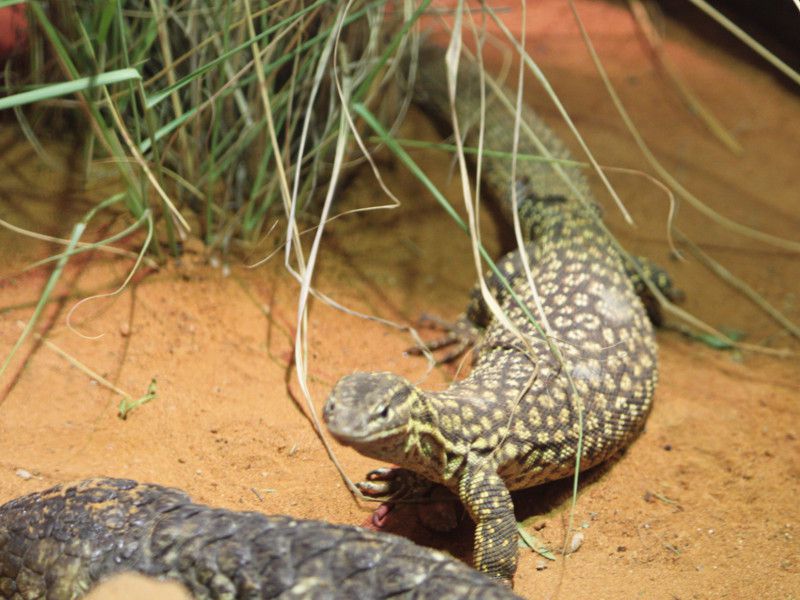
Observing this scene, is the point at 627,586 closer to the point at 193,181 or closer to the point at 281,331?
the point at 281,331

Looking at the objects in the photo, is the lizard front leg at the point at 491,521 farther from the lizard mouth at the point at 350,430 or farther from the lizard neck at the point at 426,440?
the lizard mouth at the point at 350,430

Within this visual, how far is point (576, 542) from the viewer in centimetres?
337

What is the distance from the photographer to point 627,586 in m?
3.11

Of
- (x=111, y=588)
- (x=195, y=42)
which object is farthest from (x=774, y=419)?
(x=195, y=42)

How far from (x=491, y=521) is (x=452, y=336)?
5.01 feet

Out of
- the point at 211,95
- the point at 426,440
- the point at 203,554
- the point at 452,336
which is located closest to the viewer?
the point at 203,554

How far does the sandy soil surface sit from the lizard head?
2.04 ft

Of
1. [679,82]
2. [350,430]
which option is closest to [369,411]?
[350,430]

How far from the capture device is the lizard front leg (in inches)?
123

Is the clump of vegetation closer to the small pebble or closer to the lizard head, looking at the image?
the lizard head

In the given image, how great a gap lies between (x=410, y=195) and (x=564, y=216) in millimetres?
1071

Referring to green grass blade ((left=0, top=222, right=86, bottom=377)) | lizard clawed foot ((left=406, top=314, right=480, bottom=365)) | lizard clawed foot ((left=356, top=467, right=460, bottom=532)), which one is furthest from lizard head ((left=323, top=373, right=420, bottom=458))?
lizard clawed foot ((left=406, top=314, right=480, bottom=365))

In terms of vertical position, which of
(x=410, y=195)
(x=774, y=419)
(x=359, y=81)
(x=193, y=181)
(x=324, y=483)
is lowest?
(x=774, y=419)

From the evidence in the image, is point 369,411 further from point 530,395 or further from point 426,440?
point 530,395
